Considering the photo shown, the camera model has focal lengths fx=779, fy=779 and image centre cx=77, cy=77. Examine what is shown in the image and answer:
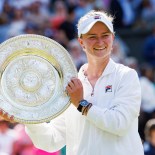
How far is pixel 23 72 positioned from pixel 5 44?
9.8 inches

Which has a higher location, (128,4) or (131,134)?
(128,4)

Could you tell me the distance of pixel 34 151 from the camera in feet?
29.6

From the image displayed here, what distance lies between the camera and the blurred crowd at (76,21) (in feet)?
42.9

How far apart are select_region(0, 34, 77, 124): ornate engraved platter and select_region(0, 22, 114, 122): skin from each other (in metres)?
0.13

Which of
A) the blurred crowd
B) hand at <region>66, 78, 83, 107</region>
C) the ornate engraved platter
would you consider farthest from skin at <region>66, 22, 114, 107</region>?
the blurred crowd

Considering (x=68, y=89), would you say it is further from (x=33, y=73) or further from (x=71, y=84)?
(x=33, y=73)

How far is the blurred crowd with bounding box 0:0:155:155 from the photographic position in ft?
42.9

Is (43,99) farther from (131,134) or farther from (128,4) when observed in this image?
(128,4)

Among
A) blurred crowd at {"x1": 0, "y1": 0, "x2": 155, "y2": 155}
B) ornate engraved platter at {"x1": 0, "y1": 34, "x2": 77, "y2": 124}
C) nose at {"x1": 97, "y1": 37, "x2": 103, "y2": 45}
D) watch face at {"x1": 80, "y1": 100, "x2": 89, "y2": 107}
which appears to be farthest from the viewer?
blurred crowd at {"x1": 0, "y1": 0, "x2": 155, "y2": 155}

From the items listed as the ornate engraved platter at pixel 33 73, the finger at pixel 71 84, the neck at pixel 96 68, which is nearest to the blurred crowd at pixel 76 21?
the neck at pixel 96 68

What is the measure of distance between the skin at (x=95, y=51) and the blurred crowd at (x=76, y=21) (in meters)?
6.09

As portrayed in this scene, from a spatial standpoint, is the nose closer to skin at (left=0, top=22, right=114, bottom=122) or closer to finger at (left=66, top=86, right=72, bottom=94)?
skin at (left=0, top=22, right=114, bottom=122)

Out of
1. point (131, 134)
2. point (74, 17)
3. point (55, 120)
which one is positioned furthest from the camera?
point (74, 17)

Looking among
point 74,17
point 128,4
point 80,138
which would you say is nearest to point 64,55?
point 80,138
